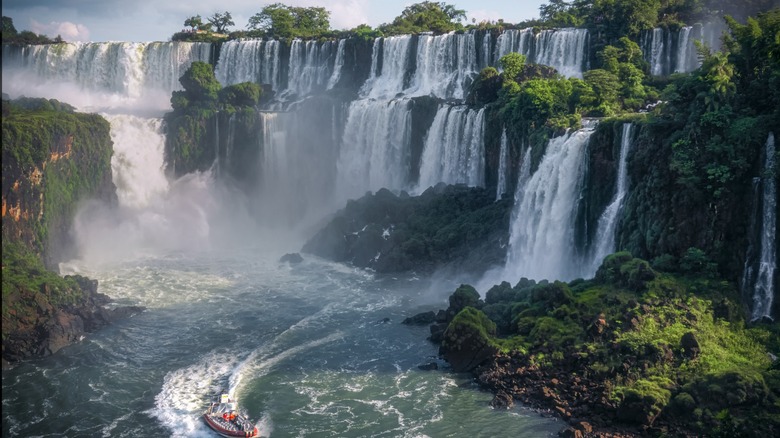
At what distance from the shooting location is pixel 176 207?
56.4 meters

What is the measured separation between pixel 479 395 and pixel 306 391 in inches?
252

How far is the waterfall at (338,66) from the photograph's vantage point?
65.0m

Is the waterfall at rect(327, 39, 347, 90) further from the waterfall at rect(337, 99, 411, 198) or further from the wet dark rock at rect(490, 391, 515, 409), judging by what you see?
the wet dark rock at rect(490, 391, 515, 409)

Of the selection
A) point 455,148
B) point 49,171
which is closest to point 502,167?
point 455,148

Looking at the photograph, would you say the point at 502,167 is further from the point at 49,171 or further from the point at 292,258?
the point at 49,171

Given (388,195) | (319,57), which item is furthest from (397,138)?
(319,57)

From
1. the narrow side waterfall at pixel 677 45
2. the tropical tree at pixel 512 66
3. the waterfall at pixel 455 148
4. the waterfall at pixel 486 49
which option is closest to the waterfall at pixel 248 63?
the waterfall at pixel 486 49

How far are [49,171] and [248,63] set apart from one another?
27.3m

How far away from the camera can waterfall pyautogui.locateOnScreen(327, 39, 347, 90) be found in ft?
213

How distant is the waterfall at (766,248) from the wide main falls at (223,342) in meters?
9.62

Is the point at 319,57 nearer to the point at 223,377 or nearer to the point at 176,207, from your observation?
the point at 176,207

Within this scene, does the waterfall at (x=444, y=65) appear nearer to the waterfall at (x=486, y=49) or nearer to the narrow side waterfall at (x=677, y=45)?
the waterfall at (x=486, y=49)

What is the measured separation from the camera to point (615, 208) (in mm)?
34188

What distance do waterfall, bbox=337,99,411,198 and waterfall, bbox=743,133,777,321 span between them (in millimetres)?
27626
